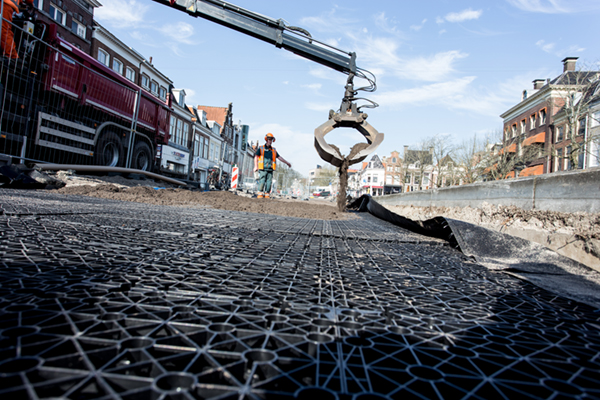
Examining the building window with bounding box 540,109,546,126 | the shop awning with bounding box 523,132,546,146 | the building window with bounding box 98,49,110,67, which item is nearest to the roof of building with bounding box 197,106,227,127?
the building window with bounding box 98,49,110,67

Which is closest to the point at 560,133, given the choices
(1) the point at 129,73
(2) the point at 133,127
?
(2) the point at 133,127

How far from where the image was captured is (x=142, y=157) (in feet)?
45.2

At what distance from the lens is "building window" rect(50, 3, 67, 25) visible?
660 inches

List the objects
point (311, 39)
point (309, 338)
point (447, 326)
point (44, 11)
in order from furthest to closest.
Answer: point (44, 11)
point (311, 39)
point (447, 326)
point (309, 338)

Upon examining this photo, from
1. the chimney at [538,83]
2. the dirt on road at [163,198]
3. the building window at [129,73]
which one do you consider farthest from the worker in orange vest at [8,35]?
the chimney at [538,83]

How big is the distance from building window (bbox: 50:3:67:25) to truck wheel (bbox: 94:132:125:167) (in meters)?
11.2

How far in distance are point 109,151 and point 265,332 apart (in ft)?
41.8

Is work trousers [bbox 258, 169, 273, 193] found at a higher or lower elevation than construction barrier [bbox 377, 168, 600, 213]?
higher

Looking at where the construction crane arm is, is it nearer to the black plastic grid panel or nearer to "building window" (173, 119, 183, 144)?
the black plastic grid panel

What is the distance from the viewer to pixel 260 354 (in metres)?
0.81

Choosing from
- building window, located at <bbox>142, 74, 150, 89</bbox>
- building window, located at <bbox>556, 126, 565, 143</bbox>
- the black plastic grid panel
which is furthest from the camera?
building window, located at <bbox>556, 126, 565, 143</bbox>

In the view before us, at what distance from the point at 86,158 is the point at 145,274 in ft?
35.3

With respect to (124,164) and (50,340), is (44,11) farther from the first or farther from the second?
(50,340)

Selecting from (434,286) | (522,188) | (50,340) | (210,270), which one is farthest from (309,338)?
(522,188)
